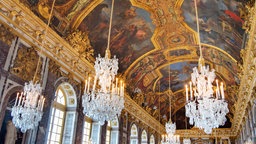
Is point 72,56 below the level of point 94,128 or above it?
above

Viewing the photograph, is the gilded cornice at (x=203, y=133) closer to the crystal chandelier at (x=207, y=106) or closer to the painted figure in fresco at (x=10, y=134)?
the crystal chandelier at (x=207, y=106)

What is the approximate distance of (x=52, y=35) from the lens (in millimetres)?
9102

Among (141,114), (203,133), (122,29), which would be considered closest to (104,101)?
(122,29)

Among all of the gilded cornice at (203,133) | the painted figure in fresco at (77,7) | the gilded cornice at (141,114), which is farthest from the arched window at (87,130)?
the gilded cornice at (203,133)

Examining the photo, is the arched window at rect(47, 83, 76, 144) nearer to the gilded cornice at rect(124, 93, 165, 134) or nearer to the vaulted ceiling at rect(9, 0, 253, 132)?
the vaulted ceiling at rect(9, 0, 253, 132)

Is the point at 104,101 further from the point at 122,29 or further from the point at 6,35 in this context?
the point at 122,29

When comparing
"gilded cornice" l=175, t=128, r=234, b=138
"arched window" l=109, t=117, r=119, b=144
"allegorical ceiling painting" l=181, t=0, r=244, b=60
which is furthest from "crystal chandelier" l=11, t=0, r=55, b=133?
"gilded cornice" l=175, t=128, r=234, b=138

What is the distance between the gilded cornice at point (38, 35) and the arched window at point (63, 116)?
3.16 ft

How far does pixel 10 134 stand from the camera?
6777 millimetres

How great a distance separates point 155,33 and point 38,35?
6.92m

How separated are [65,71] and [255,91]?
8181mm

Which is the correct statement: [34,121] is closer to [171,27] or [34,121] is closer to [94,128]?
[94,128]

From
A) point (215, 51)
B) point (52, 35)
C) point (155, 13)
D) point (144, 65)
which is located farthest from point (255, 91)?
point (52, 35)

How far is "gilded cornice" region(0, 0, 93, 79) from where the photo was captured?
289 inches
